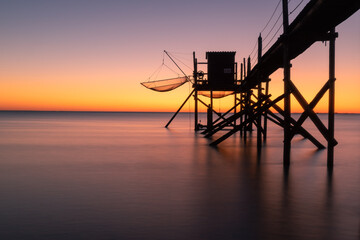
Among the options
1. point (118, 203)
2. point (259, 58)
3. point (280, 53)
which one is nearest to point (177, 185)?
point (118, 203)

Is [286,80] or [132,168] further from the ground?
[286,80]

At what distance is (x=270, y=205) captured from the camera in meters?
6.87

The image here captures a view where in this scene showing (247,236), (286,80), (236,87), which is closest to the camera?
(247,236)

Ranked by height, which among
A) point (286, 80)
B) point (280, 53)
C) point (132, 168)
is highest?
point (280, 53)

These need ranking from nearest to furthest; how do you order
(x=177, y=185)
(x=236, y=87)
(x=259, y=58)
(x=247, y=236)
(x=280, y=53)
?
1. (x=247, y=236)
2. (x=177, y=185)
3. (x=280, y=53)
4. (x=259, y=58)
5. (x=236, y=87)

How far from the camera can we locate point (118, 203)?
6949 millimetres

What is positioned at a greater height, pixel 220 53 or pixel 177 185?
pixel 220 53

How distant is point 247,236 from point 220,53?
21.8 m

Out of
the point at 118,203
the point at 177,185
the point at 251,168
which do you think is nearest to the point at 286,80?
the point at 251,168

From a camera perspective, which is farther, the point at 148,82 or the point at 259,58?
the point at 148,82

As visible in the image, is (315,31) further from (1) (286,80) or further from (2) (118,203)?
(2) (118,203)

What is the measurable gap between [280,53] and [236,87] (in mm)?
12923

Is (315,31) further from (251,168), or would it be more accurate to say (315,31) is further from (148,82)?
(148,82)

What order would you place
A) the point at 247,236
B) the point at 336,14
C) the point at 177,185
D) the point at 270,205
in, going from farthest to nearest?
the point at 177,185 < the point at 336,14 < the point at 270,205 < the point at 247,236
